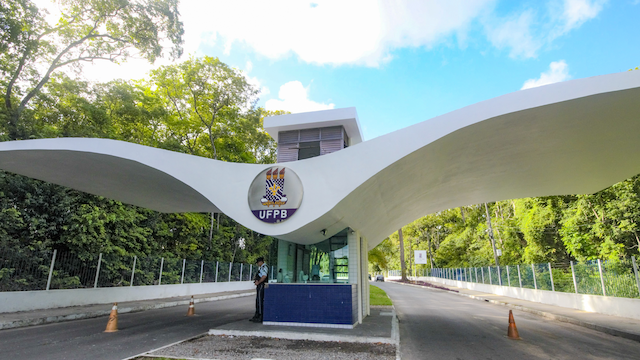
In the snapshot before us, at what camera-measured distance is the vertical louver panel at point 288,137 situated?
11.1 meters

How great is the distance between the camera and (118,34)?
54.0 feet

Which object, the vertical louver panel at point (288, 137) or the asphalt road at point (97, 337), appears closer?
the asphalt road at point (97, 337)

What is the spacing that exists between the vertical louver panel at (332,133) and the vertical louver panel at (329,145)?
0.14 meters

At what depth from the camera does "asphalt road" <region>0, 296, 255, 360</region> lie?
6297 mm

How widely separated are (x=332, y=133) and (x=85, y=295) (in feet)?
35.5

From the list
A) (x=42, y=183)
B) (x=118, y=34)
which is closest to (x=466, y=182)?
(x=42, y=183)

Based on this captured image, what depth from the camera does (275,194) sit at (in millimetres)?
8398

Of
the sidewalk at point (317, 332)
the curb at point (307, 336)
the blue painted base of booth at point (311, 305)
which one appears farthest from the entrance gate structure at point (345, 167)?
the curb at point (307, 336)

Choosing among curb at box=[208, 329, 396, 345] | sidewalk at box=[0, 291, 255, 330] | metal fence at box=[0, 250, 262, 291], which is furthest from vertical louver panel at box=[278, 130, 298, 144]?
metal fence at box=[0, 250, 262, 291]

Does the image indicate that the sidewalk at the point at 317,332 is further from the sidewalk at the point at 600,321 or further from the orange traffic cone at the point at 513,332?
the sidewalk at the point at 600,321

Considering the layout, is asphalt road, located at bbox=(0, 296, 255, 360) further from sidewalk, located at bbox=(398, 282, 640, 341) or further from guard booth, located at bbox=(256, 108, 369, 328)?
sidewalk, located at bbox=(398, 282, 640, 341)

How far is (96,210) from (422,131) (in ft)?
42.7

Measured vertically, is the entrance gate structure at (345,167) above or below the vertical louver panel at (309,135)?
below

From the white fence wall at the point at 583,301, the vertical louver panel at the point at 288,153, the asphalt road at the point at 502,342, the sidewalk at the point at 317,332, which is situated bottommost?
the asphalt road at the point at 502,342
